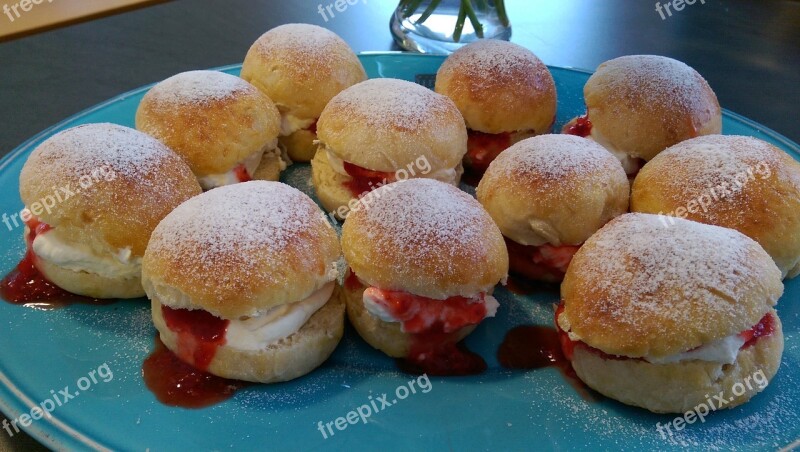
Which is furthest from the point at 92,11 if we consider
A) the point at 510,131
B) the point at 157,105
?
the point at 510,131

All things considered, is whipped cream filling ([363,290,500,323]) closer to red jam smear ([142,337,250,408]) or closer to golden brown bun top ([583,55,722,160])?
red jam smear ([142,337,250,408])

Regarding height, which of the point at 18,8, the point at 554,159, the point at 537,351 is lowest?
the point at 537,351

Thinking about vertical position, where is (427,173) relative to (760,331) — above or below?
above

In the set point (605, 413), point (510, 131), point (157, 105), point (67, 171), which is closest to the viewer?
point (605, 413)

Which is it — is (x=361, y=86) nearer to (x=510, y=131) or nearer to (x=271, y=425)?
(x=510, y=131)

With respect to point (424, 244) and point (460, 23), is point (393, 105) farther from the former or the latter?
point (460, 23)

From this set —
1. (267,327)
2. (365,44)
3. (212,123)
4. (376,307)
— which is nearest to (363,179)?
(212,123)
